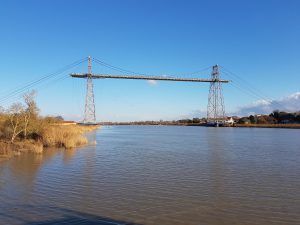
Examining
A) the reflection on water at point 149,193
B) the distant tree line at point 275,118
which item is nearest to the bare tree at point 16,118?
the reflection on water at point 149,193

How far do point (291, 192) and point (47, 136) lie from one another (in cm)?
1468

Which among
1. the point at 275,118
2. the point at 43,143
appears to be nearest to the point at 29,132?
the point at 43,143

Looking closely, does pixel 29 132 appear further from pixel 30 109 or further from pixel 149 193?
pixel 149 193

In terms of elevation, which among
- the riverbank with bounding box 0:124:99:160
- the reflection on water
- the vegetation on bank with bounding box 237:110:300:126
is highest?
the vegetation on bank with bounding box 237:110:300:126

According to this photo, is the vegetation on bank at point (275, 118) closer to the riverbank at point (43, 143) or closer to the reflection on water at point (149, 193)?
the riverbank at point (43, 143)

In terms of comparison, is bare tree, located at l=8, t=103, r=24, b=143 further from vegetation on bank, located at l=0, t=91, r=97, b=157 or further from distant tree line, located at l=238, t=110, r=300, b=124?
distant tree line, located at l=238, t=110, r=300, b=124

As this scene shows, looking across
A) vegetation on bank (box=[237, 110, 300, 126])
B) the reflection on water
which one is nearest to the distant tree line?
vegetation on bank (box=[237, 110, 300, 126])

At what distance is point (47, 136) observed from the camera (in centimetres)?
1978

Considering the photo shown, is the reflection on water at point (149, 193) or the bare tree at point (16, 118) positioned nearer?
the reflection on water at point (149, 193)

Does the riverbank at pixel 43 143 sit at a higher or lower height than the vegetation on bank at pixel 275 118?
lower

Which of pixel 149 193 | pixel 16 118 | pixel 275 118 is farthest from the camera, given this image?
pixel 275 118

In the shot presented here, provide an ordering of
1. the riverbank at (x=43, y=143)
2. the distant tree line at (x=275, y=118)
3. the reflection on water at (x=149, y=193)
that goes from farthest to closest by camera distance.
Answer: the distant tree line at (x=275, y=118)
the riverbank at (x=43, y=143)
the reflection on water at (x=149, y=193)

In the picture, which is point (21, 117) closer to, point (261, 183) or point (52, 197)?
point (52, 197)

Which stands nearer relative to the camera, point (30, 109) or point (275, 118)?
point (30, 109)
